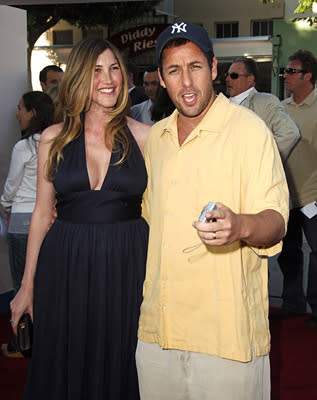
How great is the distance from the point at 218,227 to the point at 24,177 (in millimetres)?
3400

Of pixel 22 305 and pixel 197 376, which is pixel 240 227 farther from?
pixel 22 305

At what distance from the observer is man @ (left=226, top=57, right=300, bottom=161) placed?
512cm

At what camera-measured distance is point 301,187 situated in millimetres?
5625

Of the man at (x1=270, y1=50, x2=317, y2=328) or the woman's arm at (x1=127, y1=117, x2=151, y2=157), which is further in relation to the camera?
the man at (x1=270, y1=50, x2=317, y2=328)

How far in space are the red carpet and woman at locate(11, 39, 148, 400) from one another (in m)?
1.65

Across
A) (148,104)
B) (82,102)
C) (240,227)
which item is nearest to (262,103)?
(148,104)

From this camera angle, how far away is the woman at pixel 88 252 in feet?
9.18

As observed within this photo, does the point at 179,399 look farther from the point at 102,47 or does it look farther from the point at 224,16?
the point at 224,16

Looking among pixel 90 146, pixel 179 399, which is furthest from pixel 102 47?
pixel 179 399

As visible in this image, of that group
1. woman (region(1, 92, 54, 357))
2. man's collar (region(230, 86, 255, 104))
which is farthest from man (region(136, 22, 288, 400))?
man's collar (region(230, 86, 255, 104))

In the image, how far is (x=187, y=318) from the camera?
2250mm

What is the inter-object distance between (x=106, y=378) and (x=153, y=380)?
51cm

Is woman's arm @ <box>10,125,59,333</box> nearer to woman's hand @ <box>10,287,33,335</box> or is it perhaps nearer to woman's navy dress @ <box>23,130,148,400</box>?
woman's hand @ <box>10,287,33,335</box>

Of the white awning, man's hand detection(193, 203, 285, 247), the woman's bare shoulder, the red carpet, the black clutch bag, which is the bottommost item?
the red carpet
